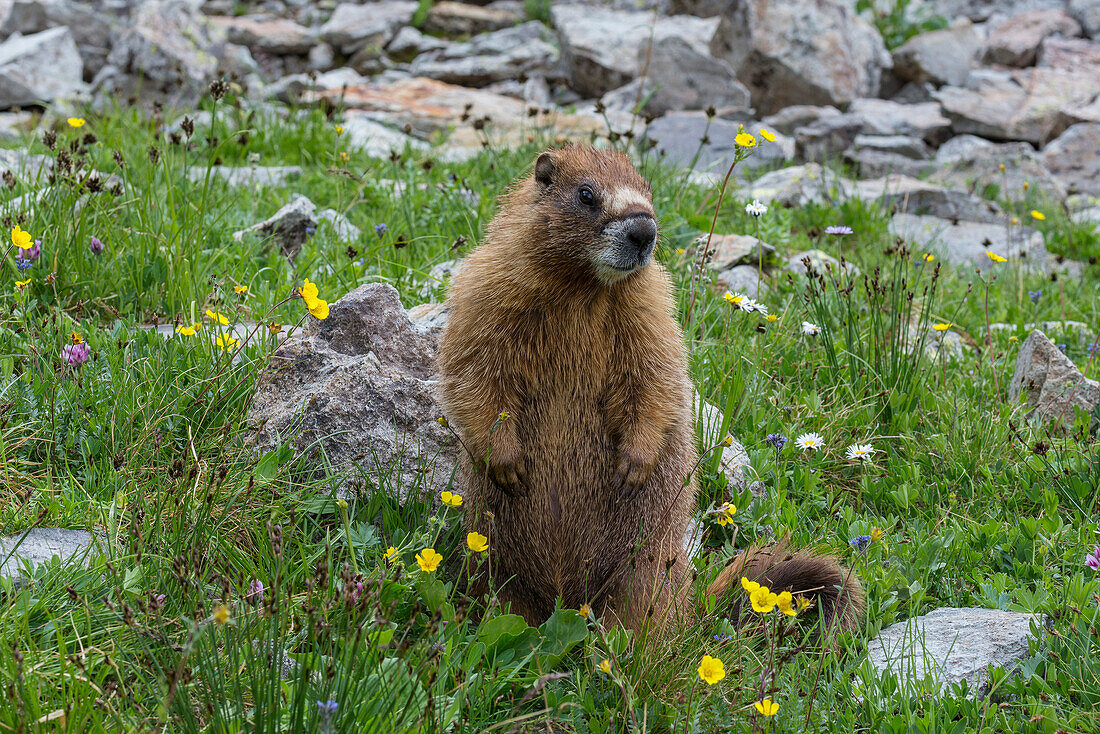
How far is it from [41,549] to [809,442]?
9.57 feet

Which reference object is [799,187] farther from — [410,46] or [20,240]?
[410,46]

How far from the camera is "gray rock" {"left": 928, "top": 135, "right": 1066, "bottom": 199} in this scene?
29.1 feet

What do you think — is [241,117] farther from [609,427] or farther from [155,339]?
[609,427]

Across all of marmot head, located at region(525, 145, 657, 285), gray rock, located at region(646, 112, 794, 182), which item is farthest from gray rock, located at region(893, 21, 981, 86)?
marmot head, located at region(525, 145, 657, 285)

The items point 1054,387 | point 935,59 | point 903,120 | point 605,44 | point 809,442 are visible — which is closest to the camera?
point 809,442

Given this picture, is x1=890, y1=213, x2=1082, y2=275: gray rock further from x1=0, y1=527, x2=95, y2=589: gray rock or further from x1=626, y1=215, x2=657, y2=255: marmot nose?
x1=0, y1=527, x2=95, y2=589: gray rock

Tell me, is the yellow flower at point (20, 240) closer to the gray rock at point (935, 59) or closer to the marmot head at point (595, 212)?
the marmot head at point (595, 212)

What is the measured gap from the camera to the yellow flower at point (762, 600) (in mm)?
2311

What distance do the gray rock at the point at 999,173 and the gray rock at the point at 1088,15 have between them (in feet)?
24.8

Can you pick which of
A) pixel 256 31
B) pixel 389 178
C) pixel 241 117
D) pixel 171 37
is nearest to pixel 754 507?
pixel 389 178

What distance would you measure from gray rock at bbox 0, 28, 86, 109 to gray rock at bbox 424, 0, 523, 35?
7342 mm

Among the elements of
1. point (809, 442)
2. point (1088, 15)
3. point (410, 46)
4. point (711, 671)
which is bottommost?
point (410, 46)

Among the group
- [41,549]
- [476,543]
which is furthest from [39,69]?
[476,543]

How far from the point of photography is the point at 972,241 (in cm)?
741
